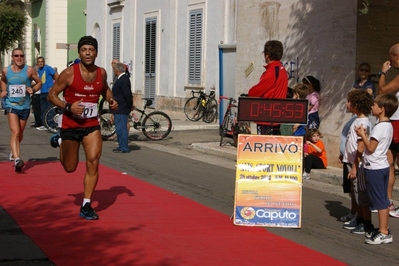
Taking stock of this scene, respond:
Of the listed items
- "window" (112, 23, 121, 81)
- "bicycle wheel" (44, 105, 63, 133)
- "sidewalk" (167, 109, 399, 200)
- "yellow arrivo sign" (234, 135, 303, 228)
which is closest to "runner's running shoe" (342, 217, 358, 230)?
"yellow arrivo sign" (234, 135, 303, 228)

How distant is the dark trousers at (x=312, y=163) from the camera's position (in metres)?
13.1

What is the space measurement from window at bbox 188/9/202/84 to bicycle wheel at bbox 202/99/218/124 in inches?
64.8

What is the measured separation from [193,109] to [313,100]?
36.9 feet

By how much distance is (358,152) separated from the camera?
8.37 meters

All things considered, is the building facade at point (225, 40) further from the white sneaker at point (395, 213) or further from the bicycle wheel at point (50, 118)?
the bicycle wheel at point (50, 118)

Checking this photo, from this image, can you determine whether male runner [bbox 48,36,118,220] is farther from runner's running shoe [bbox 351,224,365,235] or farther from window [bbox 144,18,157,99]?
window [bbox 144,18,157,99]

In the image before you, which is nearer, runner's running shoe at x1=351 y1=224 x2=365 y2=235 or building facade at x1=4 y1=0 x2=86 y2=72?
runner's running shoe at x1=351 y1=224 x2=365 y2=235

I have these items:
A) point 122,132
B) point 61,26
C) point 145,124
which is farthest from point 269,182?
point 61,26

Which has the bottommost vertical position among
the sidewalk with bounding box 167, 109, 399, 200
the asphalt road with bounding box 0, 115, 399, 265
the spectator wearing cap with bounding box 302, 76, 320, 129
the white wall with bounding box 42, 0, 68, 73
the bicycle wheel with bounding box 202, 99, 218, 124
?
the asphalt road with bounding box 0, 115, 399, 265

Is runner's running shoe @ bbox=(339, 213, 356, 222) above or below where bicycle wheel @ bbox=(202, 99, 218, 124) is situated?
below

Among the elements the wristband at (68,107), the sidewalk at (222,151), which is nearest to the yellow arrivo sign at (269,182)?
the wristband at (68,107)

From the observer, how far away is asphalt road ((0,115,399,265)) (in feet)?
26.3

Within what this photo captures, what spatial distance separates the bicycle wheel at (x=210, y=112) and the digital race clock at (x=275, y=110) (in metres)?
14.7

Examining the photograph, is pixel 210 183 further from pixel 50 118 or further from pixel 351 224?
pixel 50 118
